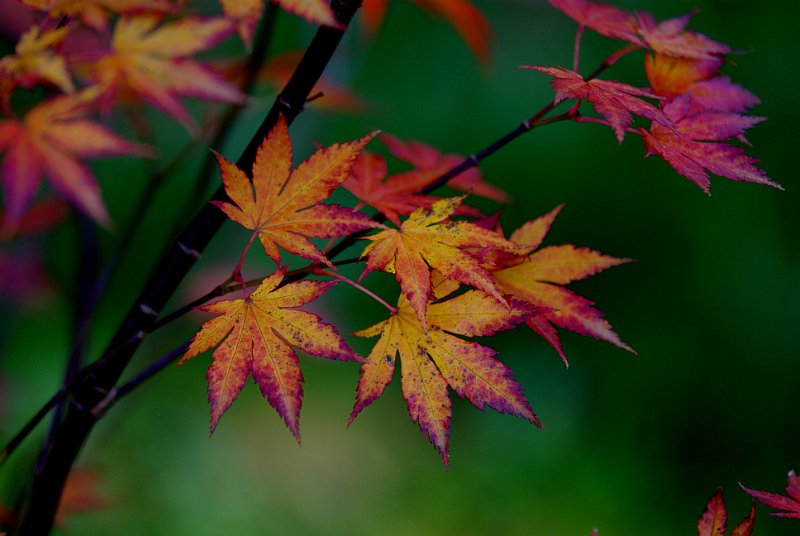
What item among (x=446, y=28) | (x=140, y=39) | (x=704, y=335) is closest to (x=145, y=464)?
(x=140, y=39)

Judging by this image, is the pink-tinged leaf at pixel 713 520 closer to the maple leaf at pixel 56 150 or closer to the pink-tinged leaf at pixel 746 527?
the pink-tinged leaf at pixel 746 527

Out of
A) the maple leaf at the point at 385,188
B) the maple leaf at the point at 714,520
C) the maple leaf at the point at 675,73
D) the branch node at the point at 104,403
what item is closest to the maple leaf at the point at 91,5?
the maple leaf at the point at 385,188

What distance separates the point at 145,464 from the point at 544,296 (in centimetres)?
151

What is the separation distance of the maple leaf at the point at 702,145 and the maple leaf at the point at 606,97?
0.05 feet

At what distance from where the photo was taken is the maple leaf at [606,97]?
0.46 metres

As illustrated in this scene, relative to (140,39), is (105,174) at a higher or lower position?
lower

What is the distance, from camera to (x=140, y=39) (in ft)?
1.82

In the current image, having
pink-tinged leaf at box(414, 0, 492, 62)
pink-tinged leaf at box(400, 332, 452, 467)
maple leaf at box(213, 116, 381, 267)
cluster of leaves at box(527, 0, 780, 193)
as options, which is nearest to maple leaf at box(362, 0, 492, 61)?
pink-tinged leaf at box(414, 0, 492, 62)

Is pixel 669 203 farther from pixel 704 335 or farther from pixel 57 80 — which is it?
pixel 57 80

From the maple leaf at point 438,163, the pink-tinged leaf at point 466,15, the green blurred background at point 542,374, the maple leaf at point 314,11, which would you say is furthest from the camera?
the green blurred background at point 542,374

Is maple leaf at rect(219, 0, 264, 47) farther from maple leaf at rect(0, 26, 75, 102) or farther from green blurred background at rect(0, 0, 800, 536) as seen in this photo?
green blurred background at rect(0, 0, 800, 536)

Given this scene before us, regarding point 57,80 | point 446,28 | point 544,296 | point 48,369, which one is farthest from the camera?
point 446,28

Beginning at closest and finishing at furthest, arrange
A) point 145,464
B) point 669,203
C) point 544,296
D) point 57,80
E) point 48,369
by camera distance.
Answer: point 57,80 → point 544,296 → point 145,464 → point 48,369 → point 669,203

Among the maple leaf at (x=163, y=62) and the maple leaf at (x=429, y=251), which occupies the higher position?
the maple leaf at (x=163, y=62)
